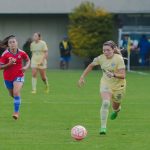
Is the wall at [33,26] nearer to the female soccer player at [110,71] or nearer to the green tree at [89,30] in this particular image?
the green tree at [89,30]

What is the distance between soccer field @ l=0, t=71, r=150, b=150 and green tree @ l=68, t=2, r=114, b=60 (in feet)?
70.9

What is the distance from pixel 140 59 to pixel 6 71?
110 feet

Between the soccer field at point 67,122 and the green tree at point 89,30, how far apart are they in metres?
21.6

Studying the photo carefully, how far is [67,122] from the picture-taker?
16156 millimetres

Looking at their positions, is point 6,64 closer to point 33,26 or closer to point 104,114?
point 104,114

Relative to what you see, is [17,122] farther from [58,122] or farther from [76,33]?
[76,33]

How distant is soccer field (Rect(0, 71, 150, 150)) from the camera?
491 inches

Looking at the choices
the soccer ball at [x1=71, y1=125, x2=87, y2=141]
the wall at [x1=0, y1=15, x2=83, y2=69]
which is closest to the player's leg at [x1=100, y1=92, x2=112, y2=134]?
the soccer ball at [x1=71, y1=125, x2=87, y2=141]

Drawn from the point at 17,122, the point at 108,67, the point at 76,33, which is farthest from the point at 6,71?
the point at 76,33

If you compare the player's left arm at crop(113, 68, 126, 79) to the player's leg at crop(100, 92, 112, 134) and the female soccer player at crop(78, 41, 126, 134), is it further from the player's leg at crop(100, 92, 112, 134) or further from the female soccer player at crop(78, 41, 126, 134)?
the player's leg at crop(100, 92, 112, 134)

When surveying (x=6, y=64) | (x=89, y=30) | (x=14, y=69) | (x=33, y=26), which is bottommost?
(x=89, y=30)

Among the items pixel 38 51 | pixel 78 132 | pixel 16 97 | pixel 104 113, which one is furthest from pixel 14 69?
pixel 38 51

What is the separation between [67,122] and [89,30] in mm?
32806

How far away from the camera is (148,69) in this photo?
4997 cm
